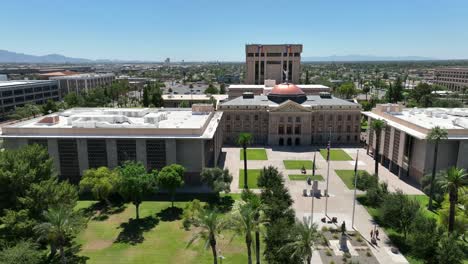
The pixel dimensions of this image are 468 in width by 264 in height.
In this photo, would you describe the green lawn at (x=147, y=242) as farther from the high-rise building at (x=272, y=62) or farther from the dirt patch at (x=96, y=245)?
the high-rise building at (x=272, y=62)

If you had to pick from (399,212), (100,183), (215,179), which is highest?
(100,183)

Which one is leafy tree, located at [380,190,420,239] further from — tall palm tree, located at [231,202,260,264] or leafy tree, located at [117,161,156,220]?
leafy tree, located at [117,161,156,220]

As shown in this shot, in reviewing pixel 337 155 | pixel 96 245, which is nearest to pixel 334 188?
pixel 337 155

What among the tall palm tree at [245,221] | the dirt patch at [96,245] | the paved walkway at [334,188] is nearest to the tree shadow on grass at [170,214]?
the dirt patch at [96,245]

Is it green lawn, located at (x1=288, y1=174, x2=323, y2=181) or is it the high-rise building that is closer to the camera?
green lawn, located at (x1=288, y1=174, x2=323, y2=181)

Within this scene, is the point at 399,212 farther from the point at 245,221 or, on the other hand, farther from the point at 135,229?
the point at 135,229

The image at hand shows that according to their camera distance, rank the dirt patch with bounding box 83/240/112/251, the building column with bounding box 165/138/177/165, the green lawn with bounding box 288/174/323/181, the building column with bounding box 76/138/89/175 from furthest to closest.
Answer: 1. the green lawn with bounding box 288/174/323/181
2. the building column with bounding box 76/138/89/175
3. the building column with bounding box 165/138/177/165
4. the dirt patch with bounding box 83/240/112/251

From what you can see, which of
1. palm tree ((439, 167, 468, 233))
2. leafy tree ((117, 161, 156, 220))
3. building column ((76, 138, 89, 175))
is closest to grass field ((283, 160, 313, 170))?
leafy tree ((117, 161, 156, 220))
